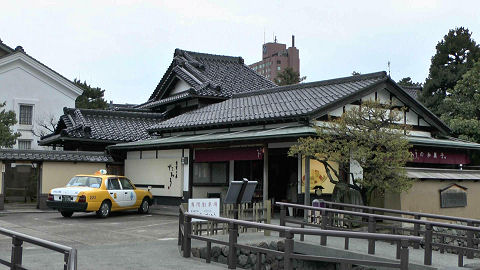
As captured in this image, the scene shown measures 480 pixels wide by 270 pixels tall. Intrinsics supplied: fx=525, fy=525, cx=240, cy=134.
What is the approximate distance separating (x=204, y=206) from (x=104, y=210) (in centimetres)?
795

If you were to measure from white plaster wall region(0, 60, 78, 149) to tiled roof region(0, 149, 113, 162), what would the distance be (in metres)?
14.9

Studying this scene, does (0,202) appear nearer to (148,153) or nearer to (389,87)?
(148,153)

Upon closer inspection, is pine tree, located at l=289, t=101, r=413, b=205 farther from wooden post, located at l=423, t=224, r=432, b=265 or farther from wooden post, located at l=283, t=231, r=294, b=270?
wooden post, located at l=283, t=231, r=294, b=270

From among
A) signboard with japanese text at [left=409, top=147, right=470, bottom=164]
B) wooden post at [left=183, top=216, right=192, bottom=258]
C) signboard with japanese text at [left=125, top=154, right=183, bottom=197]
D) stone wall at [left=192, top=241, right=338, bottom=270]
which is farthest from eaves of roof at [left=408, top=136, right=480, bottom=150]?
wooden post at [left=183, top=216, right=192, bottom=258]

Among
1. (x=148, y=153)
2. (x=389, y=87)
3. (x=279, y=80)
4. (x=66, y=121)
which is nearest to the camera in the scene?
(x=389, y=87)

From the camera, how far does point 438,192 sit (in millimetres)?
17500

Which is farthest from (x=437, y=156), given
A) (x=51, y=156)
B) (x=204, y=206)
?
(x=51, y=156)

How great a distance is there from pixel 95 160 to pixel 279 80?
1188 inches

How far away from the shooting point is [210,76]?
31.1 metres

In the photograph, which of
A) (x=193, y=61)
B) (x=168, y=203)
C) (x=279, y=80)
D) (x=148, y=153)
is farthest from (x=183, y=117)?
(x=279, y=80)

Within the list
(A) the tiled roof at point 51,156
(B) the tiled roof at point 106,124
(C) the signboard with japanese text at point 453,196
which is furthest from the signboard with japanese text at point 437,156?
(B) the tiled roof at point 106,124

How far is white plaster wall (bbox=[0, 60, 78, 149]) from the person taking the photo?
37.8 meters

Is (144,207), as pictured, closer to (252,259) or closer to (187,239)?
(252,259)

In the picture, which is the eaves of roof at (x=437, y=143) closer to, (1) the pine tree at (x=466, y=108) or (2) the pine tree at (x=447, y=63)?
(1) the pine tree at (x=466, y=108)
